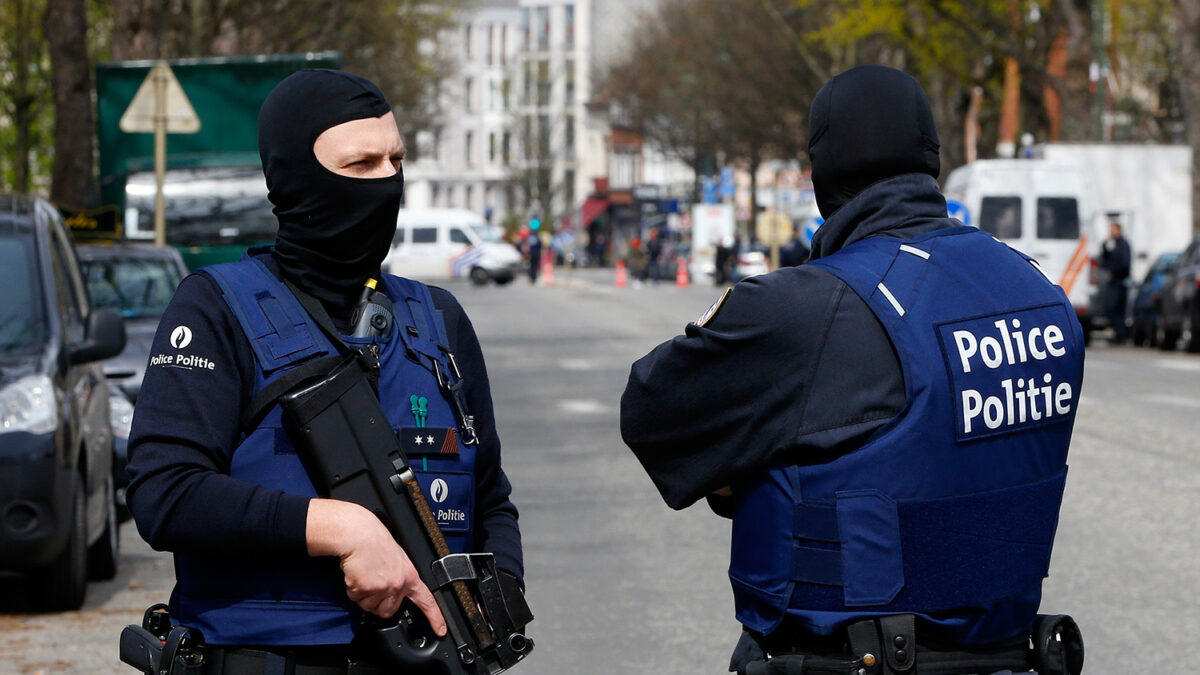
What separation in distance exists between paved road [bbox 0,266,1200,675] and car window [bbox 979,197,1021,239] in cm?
1103

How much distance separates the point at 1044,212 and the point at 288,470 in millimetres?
26955

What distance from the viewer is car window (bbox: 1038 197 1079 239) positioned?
28.9 meters

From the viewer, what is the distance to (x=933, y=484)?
3.19 m

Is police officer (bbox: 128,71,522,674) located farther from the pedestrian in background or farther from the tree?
the pedestrian in background

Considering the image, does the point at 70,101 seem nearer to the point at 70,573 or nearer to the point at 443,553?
the point at 70,573

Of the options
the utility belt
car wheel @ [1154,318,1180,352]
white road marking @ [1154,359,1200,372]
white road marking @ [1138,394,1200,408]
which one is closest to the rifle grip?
the utility belt

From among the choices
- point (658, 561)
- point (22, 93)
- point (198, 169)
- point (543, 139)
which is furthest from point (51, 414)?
point (543, 139)

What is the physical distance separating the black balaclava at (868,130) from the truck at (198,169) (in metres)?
19.1

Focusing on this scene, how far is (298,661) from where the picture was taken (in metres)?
3.04

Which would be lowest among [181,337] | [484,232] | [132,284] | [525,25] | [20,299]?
[484,232]

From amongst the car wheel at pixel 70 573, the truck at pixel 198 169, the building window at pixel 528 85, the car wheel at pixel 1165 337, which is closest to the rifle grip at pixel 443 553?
the car wheel at pixel 70 573

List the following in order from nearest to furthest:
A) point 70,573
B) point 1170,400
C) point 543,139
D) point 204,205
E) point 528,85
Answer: point 70,573 < point 1170,400 < point 204,205 < point 543,139 < point 528,85

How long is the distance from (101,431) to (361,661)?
20.2 ft

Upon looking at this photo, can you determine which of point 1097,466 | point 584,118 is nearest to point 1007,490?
point 1097,466
